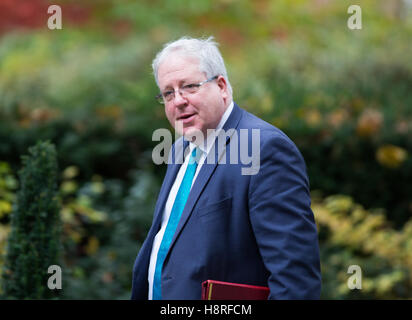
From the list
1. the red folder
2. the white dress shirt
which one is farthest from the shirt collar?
the red folder

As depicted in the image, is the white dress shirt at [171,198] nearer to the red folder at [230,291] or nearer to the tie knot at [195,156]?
the tie knot at [195,156]

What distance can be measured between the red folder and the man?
3.2 inches

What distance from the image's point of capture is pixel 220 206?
7.18 ft

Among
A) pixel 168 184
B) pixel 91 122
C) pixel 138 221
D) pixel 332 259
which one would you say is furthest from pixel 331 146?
pixel 168 184

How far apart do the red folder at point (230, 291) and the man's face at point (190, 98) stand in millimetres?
768

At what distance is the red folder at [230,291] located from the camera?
2055 mm

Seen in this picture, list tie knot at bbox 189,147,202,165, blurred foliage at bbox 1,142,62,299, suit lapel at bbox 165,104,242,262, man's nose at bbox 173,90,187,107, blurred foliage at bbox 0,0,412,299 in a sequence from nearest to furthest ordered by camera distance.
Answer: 1. suit lapel at bbox 165,104,242,262
2. man's nose at bbox 173,90,187,107
3. tie knot at bbox 189,147,202,165
4. blurred foliage at bbox 1,142,62,299
5. blurred foliage at bbox 0,0,412,299

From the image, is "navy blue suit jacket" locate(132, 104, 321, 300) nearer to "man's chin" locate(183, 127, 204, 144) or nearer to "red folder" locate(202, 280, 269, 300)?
"red folder" locate(202, 280, 269, 300)

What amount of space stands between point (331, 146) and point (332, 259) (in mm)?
1624

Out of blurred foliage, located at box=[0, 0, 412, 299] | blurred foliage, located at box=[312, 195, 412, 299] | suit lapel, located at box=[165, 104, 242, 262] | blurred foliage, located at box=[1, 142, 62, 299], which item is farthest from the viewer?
blurred foliage, located at box=[0, 0, 412, 299]

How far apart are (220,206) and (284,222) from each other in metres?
0.30

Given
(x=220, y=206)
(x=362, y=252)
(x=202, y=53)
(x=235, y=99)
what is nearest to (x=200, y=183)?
(x=220, y=206)

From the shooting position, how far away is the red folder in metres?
2.05
